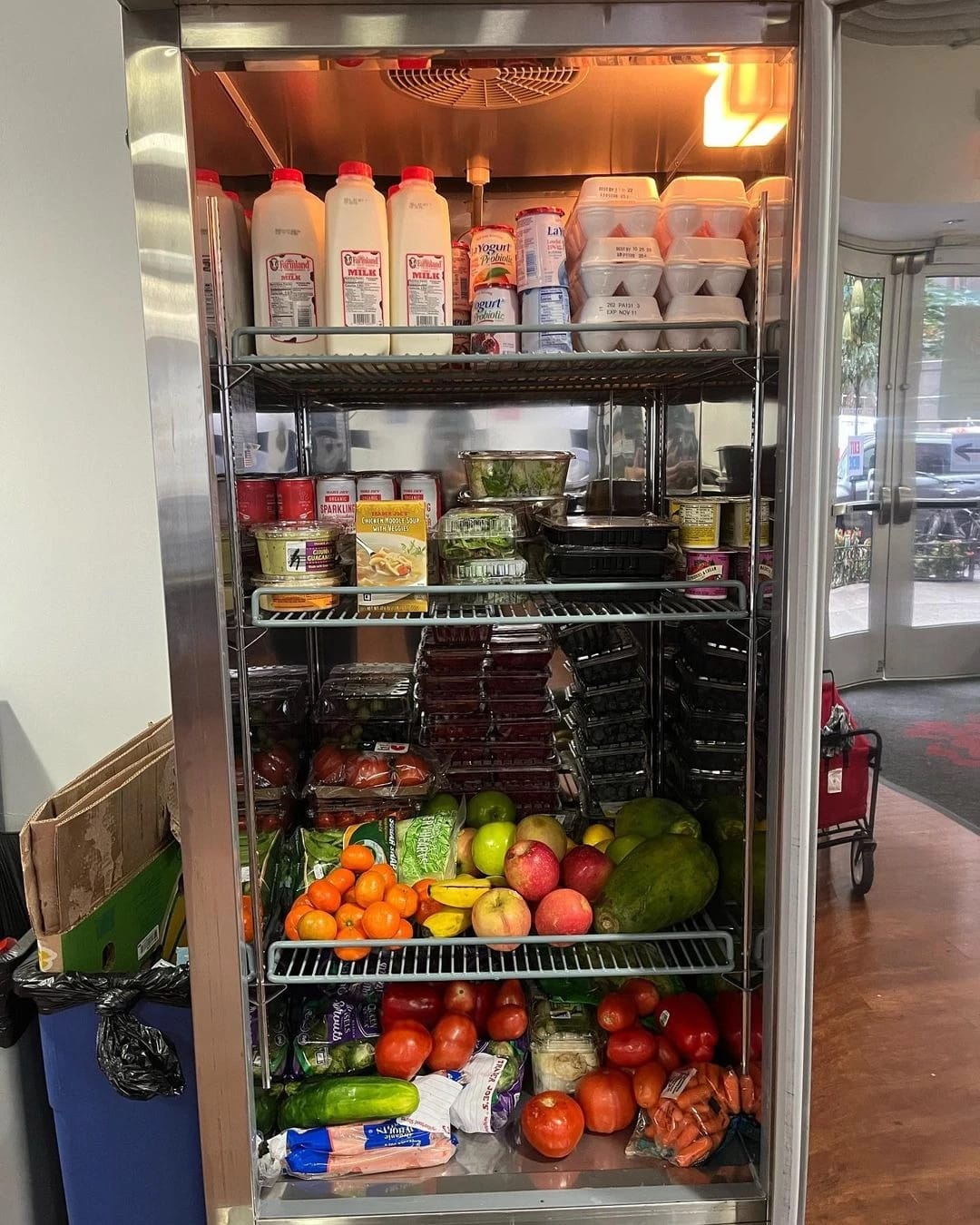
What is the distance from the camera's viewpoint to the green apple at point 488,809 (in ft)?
5.64

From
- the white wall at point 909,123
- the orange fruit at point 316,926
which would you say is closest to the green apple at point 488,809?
the orange fruit at point 316,926

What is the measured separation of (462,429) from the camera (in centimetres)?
185

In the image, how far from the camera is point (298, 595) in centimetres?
140

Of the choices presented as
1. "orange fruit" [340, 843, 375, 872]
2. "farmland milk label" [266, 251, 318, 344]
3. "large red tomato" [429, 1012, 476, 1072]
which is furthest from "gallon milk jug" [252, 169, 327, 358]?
"large red tomato" [429, 1012, 476, 1072]

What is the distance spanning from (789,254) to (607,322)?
275mm

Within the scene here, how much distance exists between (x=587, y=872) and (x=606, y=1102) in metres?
0.37

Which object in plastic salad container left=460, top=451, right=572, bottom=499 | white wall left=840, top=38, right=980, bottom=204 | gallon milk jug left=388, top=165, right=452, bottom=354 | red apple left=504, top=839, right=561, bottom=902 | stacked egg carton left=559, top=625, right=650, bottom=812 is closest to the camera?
white wall left=840, top=38, right=980, bottom=204

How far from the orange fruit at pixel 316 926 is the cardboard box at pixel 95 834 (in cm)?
38

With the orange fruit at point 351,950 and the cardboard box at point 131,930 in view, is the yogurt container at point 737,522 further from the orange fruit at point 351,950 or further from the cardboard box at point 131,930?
the cardboard box at point 131,930

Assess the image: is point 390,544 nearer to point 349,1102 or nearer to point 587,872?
point 587,872

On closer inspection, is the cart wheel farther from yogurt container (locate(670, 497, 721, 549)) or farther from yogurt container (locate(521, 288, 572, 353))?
yogurt container (locate(521, 288, 572, 353))

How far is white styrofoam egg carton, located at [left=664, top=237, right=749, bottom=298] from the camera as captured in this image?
1.32m

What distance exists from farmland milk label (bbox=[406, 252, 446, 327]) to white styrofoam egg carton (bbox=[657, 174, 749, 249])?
38 centimetres

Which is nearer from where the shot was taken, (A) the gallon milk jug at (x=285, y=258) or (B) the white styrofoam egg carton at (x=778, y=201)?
(B) the white styrofoam egg carton at (x=778, y=201)
